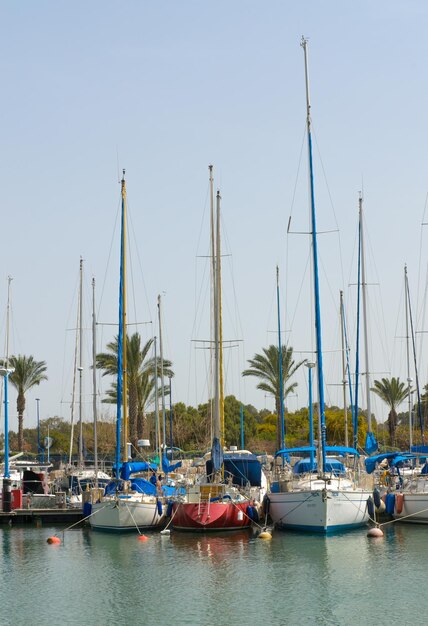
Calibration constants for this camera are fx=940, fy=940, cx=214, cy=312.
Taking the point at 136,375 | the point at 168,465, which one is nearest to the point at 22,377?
the point at 136,375

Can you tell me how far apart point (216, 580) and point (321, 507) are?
7.93 metres

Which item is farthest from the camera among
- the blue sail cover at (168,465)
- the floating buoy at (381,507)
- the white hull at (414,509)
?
the blue sail cover at (168,465)

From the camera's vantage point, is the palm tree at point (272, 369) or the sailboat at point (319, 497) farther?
the palm tree at point (272, 369)

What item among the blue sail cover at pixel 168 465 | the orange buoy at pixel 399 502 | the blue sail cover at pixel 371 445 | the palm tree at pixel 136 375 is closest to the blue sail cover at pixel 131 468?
the blue sail cover at pixel 168 465

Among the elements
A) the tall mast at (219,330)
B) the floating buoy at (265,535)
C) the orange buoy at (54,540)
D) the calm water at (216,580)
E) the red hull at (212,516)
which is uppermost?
the tall mast at (219,330)

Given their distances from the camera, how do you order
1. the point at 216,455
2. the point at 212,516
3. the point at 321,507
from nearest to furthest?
the point at 321,507
the point at 212,516
the point at 216,455

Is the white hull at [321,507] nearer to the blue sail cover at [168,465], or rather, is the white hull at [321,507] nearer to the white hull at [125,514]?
the white hull at [125,514]

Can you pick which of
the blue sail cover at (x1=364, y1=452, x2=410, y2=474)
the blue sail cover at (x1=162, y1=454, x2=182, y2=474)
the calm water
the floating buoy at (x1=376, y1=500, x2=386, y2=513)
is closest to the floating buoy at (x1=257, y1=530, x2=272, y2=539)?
the calm water

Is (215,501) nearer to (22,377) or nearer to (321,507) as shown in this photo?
(321,507)

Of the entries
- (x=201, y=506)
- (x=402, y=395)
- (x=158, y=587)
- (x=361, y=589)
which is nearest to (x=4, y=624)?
(x=158, y=587)

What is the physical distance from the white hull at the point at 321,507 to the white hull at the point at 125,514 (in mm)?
4705

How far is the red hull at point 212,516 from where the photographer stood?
34.7 meters

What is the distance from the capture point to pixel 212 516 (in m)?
34.7

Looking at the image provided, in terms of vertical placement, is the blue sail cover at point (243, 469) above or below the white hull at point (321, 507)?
above
